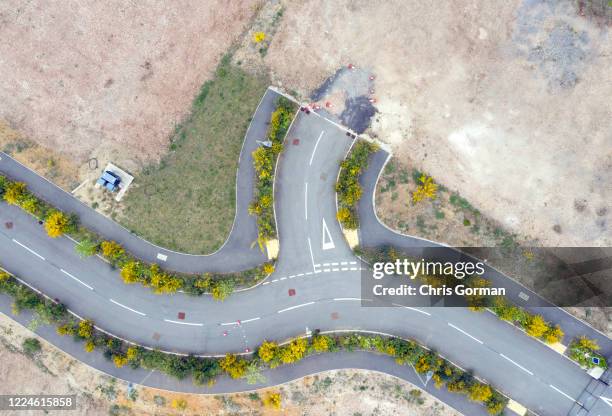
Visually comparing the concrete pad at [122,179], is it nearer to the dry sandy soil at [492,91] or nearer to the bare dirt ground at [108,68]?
the bare dirt ground at [108,68]

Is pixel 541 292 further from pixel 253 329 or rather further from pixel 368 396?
pixel 253 329

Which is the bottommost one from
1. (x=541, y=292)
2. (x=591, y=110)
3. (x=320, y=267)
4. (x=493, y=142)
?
(x=320, y=267)

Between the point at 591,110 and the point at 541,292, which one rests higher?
the point at 591,110

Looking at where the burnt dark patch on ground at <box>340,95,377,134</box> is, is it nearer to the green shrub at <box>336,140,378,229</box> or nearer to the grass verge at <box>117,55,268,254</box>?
the green shrub at <box>336,140,378,229</box>

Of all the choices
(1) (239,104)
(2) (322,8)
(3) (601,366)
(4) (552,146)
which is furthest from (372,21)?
(3) (601,366)

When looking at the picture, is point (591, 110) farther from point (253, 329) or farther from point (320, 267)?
point (253, 329)

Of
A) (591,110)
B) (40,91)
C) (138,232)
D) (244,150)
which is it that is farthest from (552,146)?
(40,91)
